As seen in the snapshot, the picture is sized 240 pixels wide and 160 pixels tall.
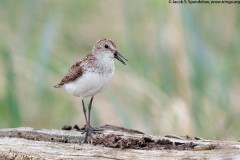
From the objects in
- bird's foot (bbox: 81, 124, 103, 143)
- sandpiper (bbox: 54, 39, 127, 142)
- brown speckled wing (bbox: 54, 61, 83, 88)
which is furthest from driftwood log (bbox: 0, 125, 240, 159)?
brown speckled wing (bbox: 54, 61, 83, 88)

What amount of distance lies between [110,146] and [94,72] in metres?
0.95

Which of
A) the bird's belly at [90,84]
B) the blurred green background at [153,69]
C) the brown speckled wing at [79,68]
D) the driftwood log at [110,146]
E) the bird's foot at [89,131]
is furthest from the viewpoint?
the blurred green background at [153,69]

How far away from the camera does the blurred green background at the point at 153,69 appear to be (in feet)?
23.3

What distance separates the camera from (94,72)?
5.96m

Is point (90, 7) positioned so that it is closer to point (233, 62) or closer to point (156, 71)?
point (156, 71)

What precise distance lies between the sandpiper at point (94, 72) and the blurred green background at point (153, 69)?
1017 mm

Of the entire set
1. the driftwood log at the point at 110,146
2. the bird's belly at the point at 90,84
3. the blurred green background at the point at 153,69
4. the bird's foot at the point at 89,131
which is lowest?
the driftwood log at the point at 110,146

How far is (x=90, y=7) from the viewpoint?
9.41 metres

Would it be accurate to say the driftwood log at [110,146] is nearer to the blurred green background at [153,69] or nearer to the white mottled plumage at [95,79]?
the white mottled plumage at [95,79]

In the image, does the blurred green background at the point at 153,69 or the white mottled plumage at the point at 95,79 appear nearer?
the white mottled plumage at the point at 95,79

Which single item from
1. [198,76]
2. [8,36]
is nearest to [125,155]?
[198,76]

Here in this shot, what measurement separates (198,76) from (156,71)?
87 centimetres

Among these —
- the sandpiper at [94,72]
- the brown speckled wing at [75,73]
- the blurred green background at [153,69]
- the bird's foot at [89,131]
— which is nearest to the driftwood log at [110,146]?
the bird's foot at [89,131]

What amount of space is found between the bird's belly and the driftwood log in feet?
1.41
